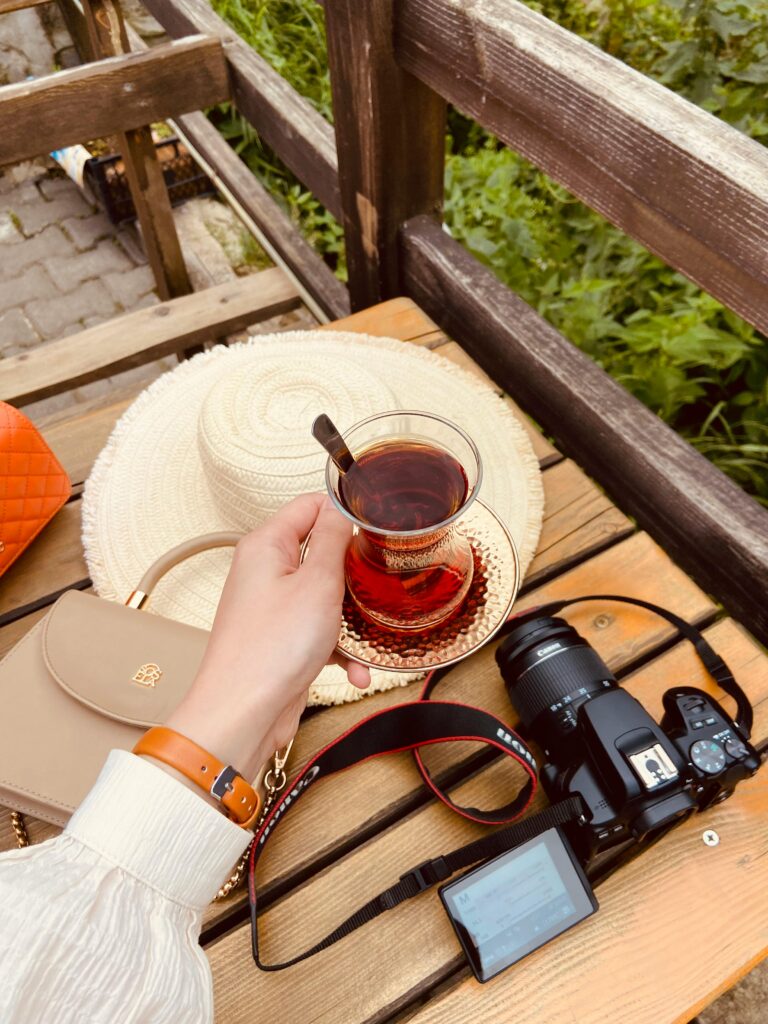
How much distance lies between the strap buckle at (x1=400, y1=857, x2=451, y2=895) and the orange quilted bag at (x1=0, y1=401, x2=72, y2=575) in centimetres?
93

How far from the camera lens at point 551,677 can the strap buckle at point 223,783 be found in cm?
49

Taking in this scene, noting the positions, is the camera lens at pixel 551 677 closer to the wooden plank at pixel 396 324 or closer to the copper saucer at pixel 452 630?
the copper saucer at pixel 452 630

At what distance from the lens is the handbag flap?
108 cm

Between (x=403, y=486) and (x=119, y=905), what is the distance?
0.57 m

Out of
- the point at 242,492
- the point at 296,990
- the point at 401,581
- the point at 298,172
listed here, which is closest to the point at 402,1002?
the point at 296,990

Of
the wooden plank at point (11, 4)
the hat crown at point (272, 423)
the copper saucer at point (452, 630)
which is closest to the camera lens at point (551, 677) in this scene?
the copper saucer at point (452, 630)

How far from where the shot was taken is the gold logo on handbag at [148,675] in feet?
3.60

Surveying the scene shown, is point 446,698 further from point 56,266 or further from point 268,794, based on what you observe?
point 56,266

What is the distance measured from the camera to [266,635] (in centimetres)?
91

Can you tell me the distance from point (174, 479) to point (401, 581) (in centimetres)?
68

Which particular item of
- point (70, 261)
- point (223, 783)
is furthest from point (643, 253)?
point (70, 261)

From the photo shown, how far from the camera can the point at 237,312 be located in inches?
88.8

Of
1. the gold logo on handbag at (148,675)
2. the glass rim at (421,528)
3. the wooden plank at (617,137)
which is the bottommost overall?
the gold logo on handbag at (148,675)

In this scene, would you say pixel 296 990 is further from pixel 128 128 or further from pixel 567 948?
pixel 128 128
